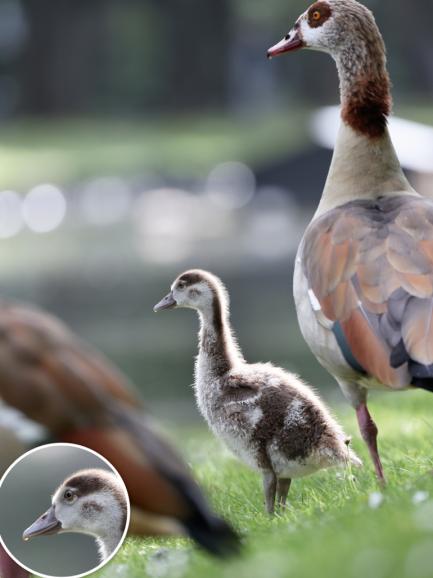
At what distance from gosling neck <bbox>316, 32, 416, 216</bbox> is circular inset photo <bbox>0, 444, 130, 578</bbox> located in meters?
1.79

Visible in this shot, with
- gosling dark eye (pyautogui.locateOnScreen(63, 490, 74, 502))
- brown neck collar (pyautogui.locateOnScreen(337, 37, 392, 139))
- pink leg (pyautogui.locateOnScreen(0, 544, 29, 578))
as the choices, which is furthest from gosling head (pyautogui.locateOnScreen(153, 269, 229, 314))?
gosling dark eye (pyautogui.locateOnScreen(63, 490, 74, 502))

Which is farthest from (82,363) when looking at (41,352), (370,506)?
(370,506)

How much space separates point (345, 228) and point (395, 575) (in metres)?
1.93

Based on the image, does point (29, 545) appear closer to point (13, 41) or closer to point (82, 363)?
point (82, 363)

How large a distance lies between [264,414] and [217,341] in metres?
0.49

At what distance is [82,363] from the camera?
405 cm

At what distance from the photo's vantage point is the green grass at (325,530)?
4145 mm

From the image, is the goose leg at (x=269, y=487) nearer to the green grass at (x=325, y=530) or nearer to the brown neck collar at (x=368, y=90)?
the green grass at (x=325, y=530)

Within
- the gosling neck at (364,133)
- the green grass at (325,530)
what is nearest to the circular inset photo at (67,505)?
the green grass at (325,530)

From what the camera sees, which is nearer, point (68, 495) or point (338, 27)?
point (68, 495)

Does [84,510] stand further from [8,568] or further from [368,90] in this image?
[368,90]

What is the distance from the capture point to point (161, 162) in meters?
36.2

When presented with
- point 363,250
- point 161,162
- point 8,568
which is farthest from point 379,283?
point 161,162

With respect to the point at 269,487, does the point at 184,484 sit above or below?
above
